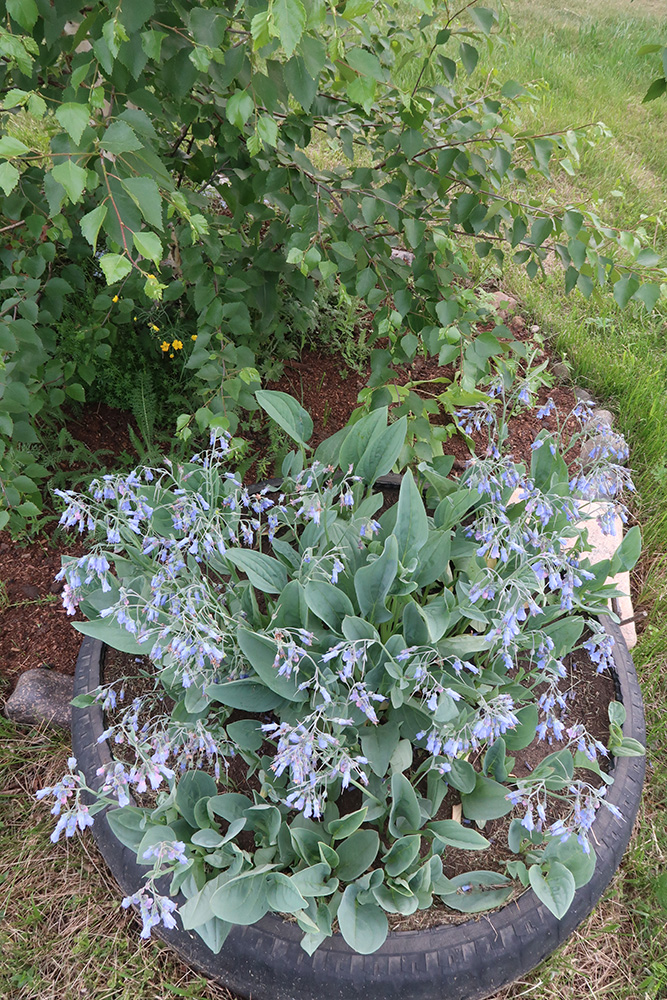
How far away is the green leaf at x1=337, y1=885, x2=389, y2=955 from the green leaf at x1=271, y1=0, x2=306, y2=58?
1.41 metres

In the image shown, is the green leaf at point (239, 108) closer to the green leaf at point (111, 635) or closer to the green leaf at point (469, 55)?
the green leaf at point (469, 55)

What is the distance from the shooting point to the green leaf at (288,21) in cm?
92

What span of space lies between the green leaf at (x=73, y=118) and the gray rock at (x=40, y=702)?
1.54 metres

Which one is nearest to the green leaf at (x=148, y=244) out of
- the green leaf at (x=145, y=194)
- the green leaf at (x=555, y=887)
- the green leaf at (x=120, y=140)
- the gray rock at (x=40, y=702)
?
the green leaf at (x=145, y=194)

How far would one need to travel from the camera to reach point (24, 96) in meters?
1.08

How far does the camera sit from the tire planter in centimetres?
138

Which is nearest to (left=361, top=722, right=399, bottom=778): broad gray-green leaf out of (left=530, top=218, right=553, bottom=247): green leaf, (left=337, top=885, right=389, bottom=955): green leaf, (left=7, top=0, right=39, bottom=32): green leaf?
(left=337, top=885, right=389, bottom=955): green leaf

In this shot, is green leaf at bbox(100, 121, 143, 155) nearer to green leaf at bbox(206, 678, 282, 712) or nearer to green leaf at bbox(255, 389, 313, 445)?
green leaf at bbox(255, 389, 313, 445)

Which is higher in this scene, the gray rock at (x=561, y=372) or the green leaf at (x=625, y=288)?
the green leaf at (x=625, y=288)

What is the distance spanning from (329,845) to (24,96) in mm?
1444

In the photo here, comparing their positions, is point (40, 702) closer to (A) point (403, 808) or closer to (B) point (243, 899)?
(B) point (243, 899)

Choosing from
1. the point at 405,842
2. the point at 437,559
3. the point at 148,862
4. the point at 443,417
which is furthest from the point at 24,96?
the point at 443,417

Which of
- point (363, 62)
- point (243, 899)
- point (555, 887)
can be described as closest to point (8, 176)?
point (363, 62)

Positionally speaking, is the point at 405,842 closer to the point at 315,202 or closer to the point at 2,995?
the point at 2,995
